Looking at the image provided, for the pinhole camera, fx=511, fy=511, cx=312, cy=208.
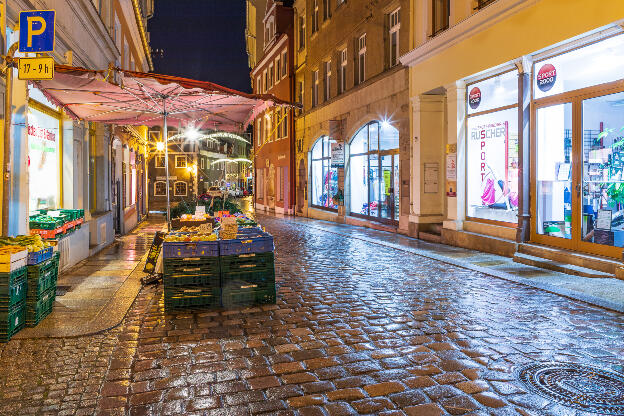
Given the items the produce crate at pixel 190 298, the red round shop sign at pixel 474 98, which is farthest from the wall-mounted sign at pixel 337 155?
the produce crate at pixel 190 298

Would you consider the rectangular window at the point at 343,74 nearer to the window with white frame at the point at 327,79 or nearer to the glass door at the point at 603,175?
the window with white frame at the point at 327,79

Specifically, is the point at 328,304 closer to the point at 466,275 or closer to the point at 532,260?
the point at 466,275

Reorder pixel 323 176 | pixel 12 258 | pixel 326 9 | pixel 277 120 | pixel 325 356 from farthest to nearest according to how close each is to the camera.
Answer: pixel 277 120, pixel 323 176, pixel 326 9, pixel 12 258, pixel 325 356

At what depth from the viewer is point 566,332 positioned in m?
5.67

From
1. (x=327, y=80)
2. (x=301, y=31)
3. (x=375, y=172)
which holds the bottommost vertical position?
(x=375, y=172)

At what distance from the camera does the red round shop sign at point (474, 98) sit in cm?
1275

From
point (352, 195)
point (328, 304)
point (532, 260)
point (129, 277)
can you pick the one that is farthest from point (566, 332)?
point (352, 195)

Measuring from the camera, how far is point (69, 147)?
11.3 m

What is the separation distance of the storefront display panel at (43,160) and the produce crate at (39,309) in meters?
2.90

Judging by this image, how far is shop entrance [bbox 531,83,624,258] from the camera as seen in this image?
8.73 m

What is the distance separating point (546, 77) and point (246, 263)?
7332mm

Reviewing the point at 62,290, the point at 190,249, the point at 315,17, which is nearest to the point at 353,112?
the point at 315,17

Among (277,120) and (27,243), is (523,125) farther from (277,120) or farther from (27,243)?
(277,120)

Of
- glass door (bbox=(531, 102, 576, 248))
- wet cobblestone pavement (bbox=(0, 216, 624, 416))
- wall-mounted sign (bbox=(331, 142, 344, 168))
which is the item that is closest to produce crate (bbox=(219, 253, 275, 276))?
wet cobblestone pavement (bbox=(0, 216, 624, 416))
